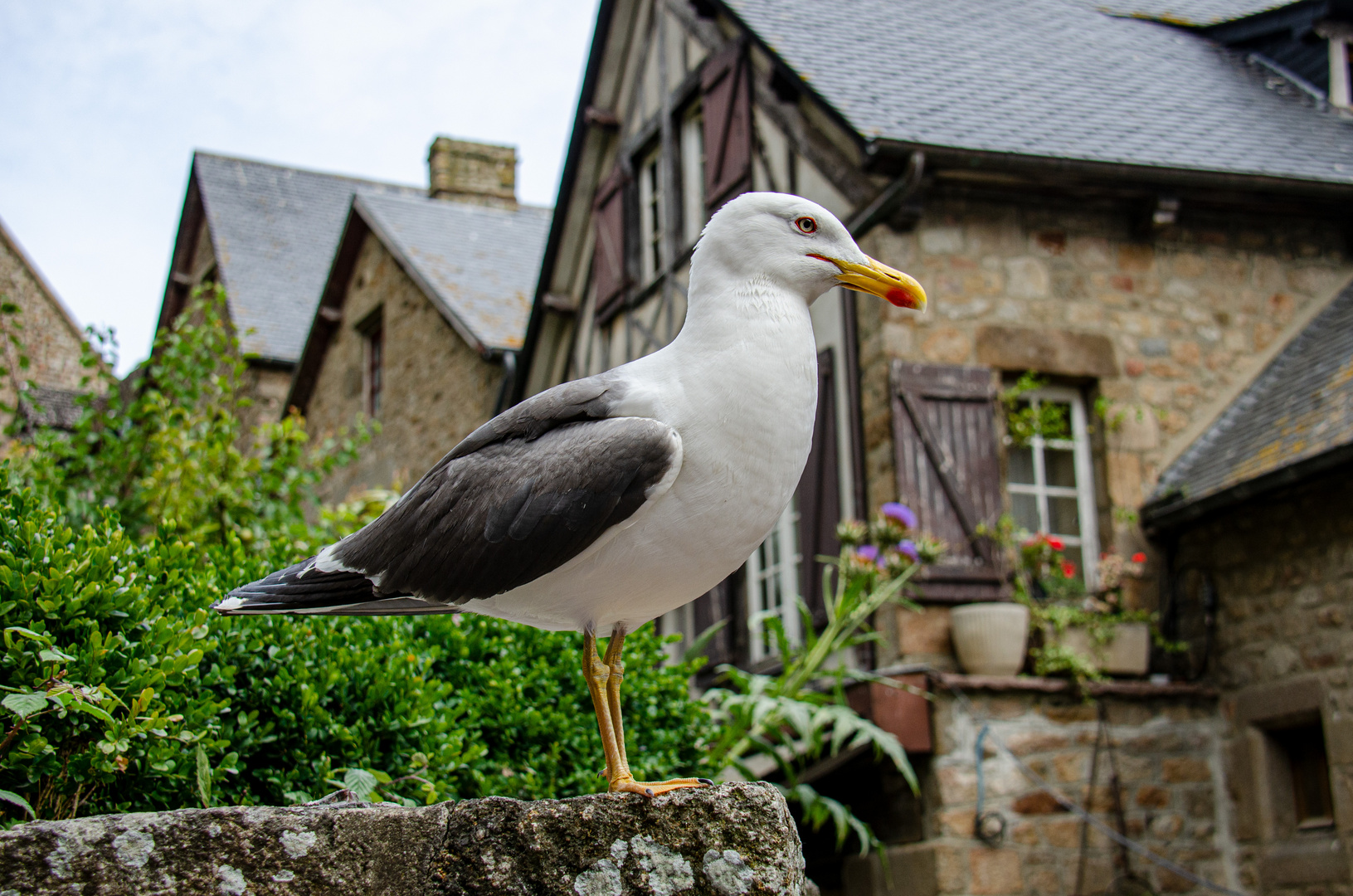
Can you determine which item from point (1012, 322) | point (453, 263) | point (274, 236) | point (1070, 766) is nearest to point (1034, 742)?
point (1070, 766)

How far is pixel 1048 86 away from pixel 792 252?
733cm

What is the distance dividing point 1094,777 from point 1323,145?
478cm

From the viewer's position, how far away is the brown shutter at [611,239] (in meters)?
10.8

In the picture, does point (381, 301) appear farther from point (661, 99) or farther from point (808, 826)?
point (808, 826)

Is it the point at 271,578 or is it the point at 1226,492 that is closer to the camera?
the point at 271,578

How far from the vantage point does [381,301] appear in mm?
14750

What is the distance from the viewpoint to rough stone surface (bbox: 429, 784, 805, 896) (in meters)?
2.23

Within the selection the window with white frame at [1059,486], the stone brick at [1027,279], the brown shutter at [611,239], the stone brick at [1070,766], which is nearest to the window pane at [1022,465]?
the window with white frame at [1059,486]

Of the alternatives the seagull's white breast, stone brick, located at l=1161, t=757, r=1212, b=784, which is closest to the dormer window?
stone brick, located at l=1161, t=757, r=1212, b=784

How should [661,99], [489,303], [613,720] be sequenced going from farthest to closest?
[489,303] → [661,99] → [613,720]

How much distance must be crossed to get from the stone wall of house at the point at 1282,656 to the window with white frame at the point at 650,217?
4.83m

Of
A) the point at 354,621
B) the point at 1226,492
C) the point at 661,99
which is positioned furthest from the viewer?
the point at 661,99

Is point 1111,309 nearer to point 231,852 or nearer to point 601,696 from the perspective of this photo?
point 601,696

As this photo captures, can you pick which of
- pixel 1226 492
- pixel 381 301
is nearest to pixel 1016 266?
pixel 1226 492
